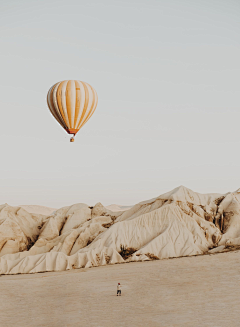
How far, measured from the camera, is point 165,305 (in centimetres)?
2459

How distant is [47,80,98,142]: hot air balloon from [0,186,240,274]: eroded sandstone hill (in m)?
17.3

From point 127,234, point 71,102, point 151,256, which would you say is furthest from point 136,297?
point 127,234

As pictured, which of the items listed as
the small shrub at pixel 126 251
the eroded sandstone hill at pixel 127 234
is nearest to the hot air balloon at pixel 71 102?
the eroded sandstone hill at pixel 127 234

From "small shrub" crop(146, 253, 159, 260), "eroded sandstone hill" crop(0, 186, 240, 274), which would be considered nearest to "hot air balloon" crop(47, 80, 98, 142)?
"eroded sandstone hill" crop(0, 186, 240, 274)

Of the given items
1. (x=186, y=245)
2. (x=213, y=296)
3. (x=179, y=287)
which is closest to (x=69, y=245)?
(x=186, y=245)

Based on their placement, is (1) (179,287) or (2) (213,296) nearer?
(2) (213,296)

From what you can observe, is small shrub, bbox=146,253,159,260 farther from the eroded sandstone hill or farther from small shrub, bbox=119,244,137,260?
small shrub, bbox=119,244,137,260

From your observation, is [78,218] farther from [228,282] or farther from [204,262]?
[228,282]

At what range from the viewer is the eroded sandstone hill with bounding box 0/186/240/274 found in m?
49.0

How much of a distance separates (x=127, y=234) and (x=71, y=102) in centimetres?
2349

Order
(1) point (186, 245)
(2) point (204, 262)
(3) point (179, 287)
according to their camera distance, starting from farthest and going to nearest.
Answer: (1) point (186, 245), (2) point (204, 262), (3) point (179, 287)

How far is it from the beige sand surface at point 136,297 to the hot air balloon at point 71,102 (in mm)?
17390

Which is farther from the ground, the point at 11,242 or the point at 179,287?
the point at 179,287

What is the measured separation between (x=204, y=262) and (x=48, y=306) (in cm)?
1943
